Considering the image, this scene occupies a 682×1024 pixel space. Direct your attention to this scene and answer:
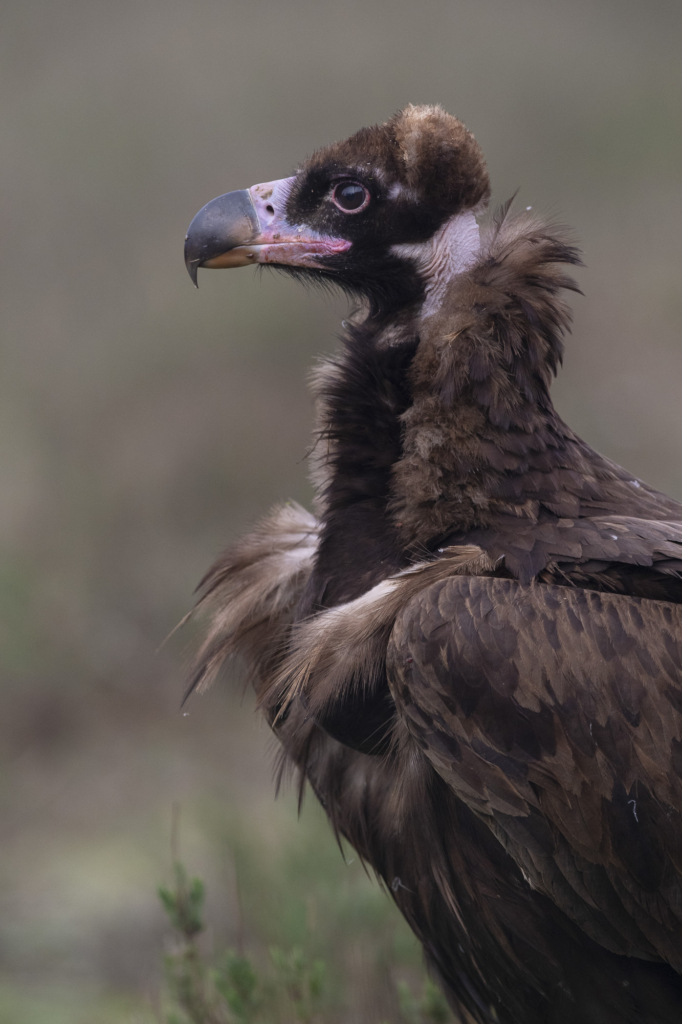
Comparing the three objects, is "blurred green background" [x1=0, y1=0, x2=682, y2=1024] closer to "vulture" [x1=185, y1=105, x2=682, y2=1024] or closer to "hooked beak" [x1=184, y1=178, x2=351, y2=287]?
"vulture" [x1=185, y1=105, x2=682, y2=1024]

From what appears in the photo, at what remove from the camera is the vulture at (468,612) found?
7.04 ft

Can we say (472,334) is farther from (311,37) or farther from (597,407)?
(311,37)

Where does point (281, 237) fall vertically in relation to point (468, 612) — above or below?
above

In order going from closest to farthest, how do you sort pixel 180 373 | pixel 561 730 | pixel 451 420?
pixel 561 730 < pixel 451 420 < pixel 180 373

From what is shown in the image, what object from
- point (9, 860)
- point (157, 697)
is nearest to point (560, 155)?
point (157, 697)

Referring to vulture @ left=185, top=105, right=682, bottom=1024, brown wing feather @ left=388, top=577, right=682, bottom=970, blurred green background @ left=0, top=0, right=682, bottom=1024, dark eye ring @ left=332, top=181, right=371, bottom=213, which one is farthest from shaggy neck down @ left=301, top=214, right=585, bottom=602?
blurred green background @ left=0, top=0, right=682, bottom=1024

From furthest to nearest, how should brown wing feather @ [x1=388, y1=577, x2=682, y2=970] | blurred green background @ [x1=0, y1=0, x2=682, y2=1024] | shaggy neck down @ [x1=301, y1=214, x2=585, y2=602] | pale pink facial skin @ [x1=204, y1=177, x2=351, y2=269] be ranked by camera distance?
blurred green background @ [x1=0, y1=0, x2=682, y2=1024]
pale pink facial skin @ [x1=204, y1=177, x2=351, y2=269]
shaggy neck down @ [x1=301, y1=214, x2=585, y2=602]
brown wing feather @ [x1=388, y1=577, x2=682, y2=970]

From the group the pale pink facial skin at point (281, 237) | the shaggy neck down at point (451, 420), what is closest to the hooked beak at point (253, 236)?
the pale pink facial skin at point (281, 237)

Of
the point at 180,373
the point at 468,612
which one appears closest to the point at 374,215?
the point at 468,612

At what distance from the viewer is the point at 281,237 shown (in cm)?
283

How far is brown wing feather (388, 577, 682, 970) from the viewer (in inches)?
83.8

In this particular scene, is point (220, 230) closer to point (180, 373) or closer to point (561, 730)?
point (561, 730)

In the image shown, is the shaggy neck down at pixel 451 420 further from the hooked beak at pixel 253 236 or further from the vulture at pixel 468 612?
the hooked beak at pixel 253 236

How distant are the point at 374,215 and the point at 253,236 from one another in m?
0.32
